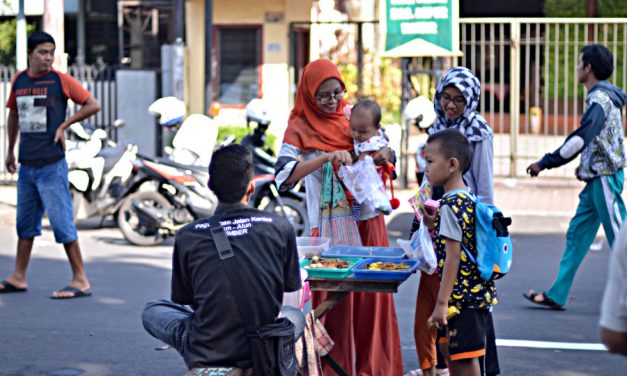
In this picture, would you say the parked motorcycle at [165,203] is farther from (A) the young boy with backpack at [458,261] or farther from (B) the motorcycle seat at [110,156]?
(A) the young boy with backpack at [458,261]

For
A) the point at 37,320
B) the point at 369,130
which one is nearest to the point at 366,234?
the point at 369,130

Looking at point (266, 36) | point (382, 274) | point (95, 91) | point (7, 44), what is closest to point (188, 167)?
point (95, 91)

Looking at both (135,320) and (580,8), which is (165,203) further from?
(580,8)


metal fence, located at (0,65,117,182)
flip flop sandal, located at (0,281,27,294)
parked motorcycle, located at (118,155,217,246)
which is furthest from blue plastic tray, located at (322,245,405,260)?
metal fence, located at (0,65,117,182)

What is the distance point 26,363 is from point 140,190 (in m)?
4.79

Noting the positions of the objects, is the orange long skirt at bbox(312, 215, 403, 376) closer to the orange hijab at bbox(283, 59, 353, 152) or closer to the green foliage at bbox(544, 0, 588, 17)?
the orange hijab at bbox(283, 59, 353, 152)

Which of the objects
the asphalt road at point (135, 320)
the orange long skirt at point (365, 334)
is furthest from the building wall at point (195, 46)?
the orange long skirt at point (365, 334)

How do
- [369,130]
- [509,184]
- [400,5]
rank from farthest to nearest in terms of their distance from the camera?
[509,184]
[400,5]
[369,130]

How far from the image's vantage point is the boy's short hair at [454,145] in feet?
16.0

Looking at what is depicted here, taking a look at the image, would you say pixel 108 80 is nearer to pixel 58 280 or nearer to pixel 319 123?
pixel 58 280

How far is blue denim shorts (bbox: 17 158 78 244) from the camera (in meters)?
8.09

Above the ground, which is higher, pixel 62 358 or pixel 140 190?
pixel 140 190

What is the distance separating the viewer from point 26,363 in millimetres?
6438

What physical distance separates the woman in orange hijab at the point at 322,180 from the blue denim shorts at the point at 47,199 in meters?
2.99
